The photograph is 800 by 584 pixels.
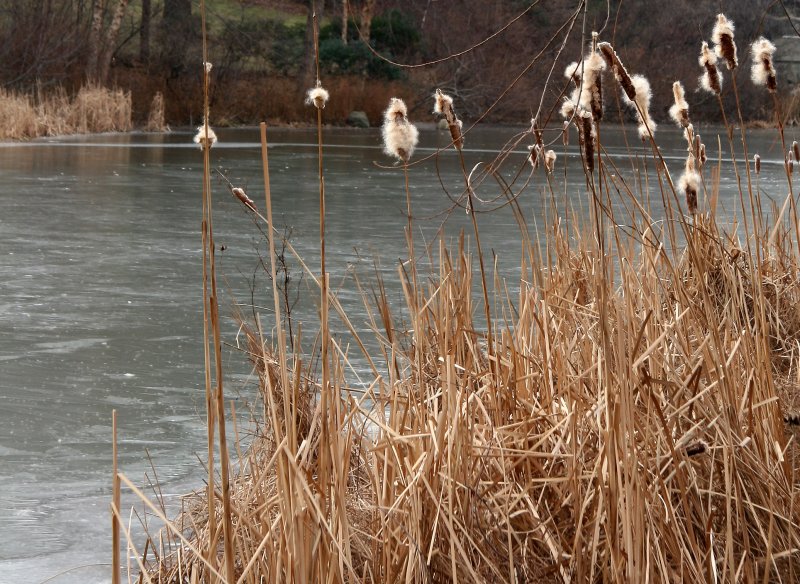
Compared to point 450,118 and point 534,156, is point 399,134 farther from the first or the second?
point 534,156

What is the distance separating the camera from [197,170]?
1488 cm

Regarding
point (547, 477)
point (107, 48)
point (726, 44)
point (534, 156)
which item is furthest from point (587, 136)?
point (107, 48)

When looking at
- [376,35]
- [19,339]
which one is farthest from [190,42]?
[19,339]

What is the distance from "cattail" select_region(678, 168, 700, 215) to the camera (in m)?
2.78

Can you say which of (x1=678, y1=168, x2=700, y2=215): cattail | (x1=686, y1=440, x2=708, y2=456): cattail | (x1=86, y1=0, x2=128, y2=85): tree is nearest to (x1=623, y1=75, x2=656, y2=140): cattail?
(x1=678, y1=168, x2=700, y2=215): cattail

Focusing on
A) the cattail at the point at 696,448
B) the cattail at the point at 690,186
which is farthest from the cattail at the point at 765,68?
the cattail at the point at 696,448

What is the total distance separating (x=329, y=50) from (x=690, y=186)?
31.0 m

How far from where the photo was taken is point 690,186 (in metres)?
2.84

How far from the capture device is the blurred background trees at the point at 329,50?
25891 mm

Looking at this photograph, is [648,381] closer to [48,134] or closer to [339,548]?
[339,548]

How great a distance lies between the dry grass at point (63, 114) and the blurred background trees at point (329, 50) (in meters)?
1.31

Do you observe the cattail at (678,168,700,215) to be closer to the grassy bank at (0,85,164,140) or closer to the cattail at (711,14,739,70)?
the cattail at (711,14,739,70)

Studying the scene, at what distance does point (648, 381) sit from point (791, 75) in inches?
1513

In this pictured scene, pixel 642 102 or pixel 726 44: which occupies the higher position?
pixel 726 44
